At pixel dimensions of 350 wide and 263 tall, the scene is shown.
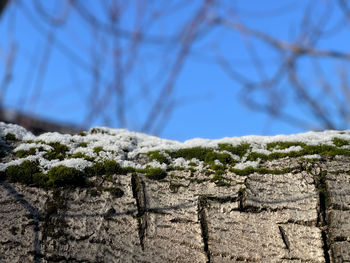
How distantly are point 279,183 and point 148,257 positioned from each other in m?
0.44

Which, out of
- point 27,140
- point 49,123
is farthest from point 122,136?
point 49,123

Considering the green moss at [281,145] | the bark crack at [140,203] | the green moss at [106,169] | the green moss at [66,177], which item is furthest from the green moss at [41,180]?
the green moss at [281,145]

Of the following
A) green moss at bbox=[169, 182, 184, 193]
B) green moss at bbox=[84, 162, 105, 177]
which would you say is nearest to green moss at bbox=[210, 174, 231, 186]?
green moss at bbox=[169, 182, 184, 193]

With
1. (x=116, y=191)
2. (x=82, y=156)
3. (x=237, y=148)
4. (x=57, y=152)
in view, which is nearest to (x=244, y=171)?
(x=237, y=148)

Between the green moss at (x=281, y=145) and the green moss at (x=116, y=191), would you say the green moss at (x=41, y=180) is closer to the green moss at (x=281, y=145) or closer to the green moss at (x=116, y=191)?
the green moss at (x=116, y=191)

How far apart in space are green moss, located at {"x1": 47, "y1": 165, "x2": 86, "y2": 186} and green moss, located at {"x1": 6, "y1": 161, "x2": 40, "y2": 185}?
0.18 feet

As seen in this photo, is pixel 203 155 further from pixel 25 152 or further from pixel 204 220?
pixel 25 152

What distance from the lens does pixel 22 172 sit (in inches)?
40.7

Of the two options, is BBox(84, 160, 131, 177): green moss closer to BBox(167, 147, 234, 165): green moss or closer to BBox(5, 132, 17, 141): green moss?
BBox(167, 147, 234, 165): green moss

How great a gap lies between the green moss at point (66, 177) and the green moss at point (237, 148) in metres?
0.50

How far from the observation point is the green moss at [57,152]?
114cm

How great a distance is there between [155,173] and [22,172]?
15.7 inches

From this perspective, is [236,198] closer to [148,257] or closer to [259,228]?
[259,228]

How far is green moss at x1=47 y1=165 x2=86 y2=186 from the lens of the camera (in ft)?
3.32
